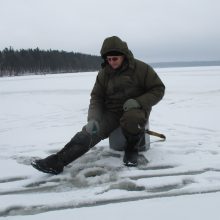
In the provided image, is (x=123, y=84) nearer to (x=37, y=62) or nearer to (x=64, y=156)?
(x=64, y=156)

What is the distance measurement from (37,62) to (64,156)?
307 ft

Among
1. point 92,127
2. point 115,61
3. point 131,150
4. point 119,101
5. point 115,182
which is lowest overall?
point 115,182

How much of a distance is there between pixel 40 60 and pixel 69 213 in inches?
3750

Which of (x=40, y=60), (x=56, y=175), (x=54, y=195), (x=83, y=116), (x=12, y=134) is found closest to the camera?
(x=54, y=195)

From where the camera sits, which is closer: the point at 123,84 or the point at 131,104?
the point at 131,104

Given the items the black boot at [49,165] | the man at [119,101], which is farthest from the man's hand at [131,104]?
the black boot at [49,165]

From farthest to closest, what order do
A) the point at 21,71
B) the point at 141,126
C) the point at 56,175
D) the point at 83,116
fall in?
the point at 21,71
the point at 83,116
the point at 141,126
the point at 56,175

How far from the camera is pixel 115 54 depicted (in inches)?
146

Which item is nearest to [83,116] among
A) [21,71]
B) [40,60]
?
[21,71]

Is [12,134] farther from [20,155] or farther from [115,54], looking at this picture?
[115,54]

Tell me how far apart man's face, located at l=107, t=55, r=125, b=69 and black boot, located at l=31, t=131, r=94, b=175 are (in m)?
0.75

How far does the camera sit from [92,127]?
139 inches

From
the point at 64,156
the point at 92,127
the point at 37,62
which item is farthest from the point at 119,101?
the point at 37,62

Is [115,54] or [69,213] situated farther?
[115,54]
